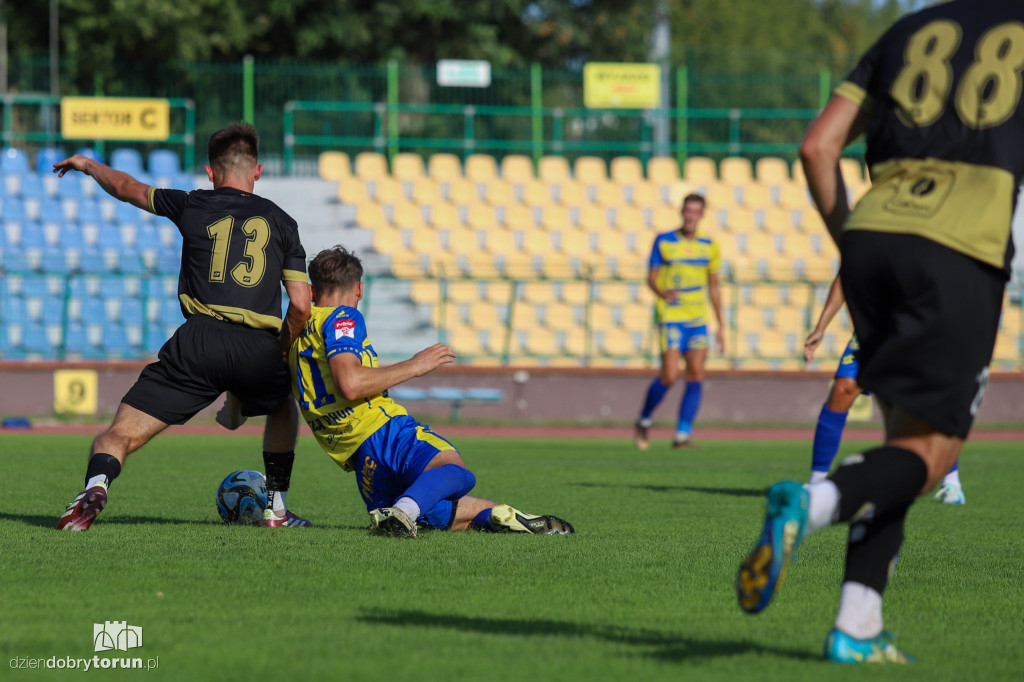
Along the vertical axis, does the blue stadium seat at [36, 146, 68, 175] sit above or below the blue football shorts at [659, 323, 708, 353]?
above

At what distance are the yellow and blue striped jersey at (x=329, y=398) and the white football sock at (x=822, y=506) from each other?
3.04 meters

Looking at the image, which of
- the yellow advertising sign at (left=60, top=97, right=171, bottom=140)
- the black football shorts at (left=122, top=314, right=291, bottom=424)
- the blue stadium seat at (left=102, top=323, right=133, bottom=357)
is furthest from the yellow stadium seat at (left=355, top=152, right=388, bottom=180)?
the black football shorts at (left=122, top=314, right=291, bottom=424)

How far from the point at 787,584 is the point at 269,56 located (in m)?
28.8

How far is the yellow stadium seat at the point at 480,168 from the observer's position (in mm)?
23844

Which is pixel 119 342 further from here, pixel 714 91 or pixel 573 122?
pixel 714 91

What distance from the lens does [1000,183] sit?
3666mm

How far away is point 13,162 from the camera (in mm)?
22016

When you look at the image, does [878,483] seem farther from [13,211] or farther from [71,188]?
[71,188]

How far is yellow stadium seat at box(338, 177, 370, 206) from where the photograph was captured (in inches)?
908


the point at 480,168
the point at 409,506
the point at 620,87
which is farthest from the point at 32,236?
the point at 409,506

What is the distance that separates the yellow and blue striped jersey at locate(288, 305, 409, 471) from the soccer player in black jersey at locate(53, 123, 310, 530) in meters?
0.13

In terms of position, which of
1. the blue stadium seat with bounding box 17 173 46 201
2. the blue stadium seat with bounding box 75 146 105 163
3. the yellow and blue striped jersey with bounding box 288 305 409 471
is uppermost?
the blue stadium seat with bounding box 75 146 105 163

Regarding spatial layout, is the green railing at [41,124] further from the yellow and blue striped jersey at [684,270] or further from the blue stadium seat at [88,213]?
the yellow and blue striped jersey at [684,270]

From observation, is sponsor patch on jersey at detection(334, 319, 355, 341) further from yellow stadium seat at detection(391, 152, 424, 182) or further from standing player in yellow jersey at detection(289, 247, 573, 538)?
yellow stadium seat at detection(391, 152, 424, 182)
